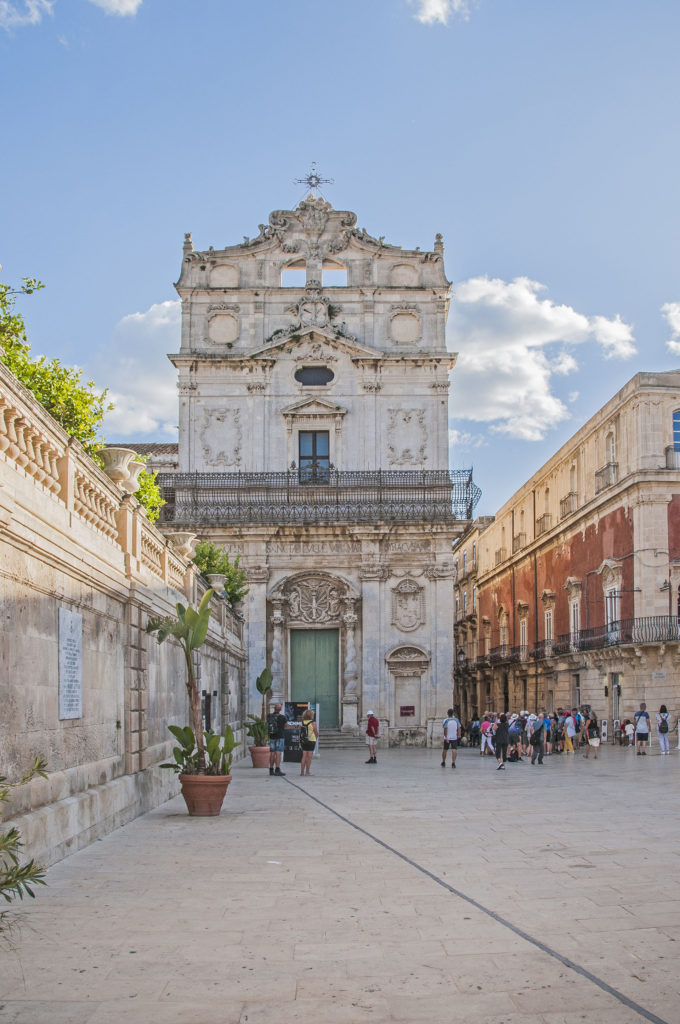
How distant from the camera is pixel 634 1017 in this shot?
4.97 meters

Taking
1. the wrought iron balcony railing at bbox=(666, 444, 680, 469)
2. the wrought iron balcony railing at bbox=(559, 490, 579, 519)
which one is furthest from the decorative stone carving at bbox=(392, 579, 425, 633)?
the wrought iron balcony railing at bbox=(559, 490, 579, 519)

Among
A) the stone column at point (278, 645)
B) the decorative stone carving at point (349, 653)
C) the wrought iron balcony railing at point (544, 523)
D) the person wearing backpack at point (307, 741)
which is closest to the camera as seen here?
the person wearing backpack at point (307, 741)

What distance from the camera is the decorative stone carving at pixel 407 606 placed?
34406 millimetres

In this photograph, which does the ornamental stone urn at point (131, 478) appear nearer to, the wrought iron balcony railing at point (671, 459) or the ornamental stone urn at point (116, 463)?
the ornamental stone urn at point (116, 463)

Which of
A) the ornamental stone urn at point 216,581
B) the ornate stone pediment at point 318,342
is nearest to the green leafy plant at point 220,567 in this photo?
the ornamental stone urn at point 216,581

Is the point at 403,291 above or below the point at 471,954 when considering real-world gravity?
above

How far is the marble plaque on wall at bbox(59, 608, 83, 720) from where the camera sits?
9844 mm

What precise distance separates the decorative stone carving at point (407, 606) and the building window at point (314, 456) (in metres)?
4.34

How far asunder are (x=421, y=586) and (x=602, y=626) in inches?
255

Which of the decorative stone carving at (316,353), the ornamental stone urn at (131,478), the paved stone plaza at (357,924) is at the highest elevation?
the decorative stone carving at (316,353)

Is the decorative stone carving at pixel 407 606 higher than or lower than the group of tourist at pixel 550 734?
higher

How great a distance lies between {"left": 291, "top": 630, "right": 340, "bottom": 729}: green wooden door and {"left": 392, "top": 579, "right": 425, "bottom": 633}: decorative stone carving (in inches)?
85.5

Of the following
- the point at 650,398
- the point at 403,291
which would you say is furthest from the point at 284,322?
the point at 650,398

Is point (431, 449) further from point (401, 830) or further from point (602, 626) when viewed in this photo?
point (401, 830)
